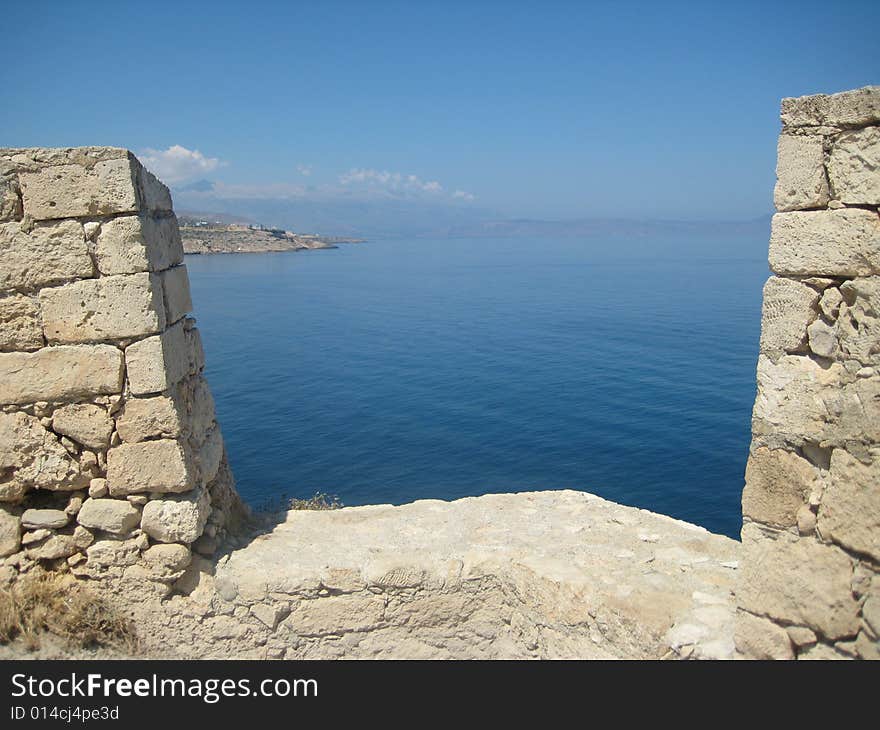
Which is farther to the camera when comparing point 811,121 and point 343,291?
point 343,291

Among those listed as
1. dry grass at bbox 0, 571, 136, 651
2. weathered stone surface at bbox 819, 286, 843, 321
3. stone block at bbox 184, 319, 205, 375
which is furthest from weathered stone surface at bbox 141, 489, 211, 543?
weathered stone surface at bbox 819, 286, 843, 321

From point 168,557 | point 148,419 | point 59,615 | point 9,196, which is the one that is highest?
point 9,196

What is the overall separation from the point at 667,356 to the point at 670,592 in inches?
1158

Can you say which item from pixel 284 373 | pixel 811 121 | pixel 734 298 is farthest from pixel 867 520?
pixel 734 298

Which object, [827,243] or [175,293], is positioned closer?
[827,243]

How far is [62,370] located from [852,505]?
5.45 meters

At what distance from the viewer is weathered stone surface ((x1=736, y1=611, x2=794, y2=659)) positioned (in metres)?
4.26

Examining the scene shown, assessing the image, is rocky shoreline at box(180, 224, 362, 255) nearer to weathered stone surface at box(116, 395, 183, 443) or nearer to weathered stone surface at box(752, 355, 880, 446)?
weathered stone surface at box(116, 395, 183, 443)

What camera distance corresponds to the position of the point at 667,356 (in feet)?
108

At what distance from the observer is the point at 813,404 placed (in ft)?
13.2

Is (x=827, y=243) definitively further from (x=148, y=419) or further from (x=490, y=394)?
(x=490, y=394)

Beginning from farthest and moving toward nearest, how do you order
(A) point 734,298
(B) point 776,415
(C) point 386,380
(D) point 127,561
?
(A) point 734,298
(C) point 386,380
(D) point 127,561
(B) point 776,415

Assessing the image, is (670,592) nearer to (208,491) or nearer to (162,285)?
(208,491)

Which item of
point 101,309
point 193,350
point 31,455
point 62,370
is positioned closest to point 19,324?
point 62,370
